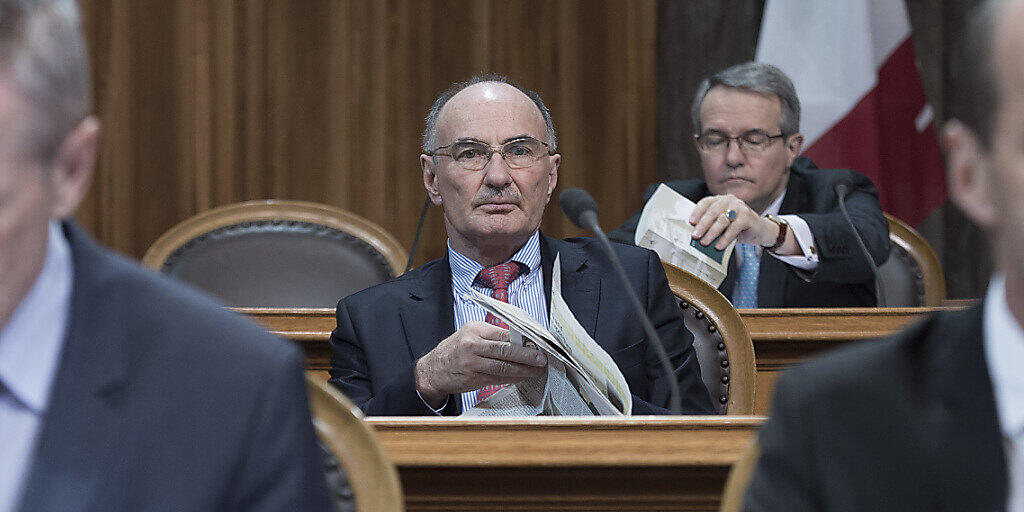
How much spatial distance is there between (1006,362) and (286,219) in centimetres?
226

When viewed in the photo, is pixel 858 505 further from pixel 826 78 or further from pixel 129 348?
pixel 826 78

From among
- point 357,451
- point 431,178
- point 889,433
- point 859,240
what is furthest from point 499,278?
point 889,433

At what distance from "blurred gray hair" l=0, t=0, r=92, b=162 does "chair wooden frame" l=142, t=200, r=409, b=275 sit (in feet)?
6.47

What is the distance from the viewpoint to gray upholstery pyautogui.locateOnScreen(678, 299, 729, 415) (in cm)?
185

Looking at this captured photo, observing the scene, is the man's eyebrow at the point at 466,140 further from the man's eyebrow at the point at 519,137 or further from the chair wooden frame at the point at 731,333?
the chair wooden frame at the point at 731,333

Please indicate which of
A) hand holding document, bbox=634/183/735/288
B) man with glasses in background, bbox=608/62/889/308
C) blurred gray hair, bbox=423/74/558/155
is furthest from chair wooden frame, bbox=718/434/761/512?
man with glasses in background, bbox=608/62/889/308

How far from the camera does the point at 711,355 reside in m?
1.88

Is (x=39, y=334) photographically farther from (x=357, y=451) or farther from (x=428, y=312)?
(x=428, y=312)

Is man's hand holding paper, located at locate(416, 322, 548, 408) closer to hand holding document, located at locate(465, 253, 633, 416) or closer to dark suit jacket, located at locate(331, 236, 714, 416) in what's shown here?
hand holding document, located at locate(465, 253, 633, 416)

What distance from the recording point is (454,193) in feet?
6.40

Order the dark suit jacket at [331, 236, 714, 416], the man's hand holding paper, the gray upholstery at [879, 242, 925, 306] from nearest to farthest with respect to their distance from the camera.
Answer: the man's hand holding paper < the dark suit jacket at [331, 236, 714, 416] < the gray upholstery at [879, 242, 925, 306]

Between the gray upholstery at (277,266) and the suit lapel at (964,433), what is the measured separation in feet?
6.70

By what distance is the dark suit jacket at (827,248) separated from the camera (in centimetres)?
253

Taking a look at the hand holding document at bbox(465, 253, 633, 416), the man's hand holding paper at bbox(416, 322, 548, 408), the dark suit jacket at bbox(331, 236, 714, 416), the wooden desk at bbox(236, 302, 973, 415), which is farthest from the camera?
the wooden desk at bbox(236, 302, 973, 415)
